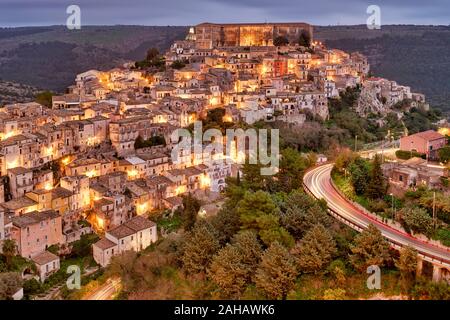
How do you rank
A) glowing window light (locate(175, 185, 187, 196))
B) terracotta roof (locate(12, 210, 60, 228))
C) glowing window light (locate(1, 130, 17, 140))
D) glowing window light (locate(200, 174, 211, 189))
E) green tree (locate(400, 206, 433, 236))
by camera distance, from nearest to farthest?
1. green tree (locate(400, 206, 433, 236))
2. terracotta roof (locate(12, 210, 60, 228))
3. glowing window light (locate(1, 130, 17, 140))
4. glowing window light (locate(175, 185, 187, 196))
5. glowing window light (locate(200, 174, 211, 189))

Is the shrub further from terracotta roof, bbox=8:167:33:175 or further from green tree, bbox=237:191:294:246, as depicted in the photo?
terracotta roof, bbox=8:167:33:175

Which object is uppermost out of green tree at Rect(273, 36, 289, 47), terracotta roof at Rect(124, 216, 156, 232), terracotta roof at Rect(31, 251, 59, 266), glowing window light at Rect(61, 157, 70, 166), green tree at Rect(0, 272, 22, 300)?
green tree at Rect(273, 36, 289, 47)

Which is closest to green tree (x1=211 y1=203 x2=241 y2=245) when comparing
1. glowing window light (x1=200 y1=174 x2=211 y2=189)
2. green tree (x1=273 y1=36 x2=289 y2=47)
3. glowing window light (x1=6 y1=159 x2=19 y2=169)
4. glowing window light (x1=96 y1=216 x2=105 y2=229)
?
glowing window light (x1=96 y1=216 x2=105 y2=229)

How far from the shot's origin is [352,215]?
17.9 metres

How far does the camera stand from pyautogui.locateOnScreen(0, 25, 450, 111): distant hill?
5544 centimetres

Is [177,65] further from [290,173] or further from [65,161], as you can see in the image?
[290,173]

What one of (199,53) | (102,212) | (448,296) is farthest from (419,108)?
(448,296)

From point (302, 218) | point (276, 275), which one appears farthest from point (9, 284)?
point (302, 218)

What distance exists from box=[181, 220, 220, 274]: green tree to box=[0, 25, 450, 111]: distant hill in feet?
111

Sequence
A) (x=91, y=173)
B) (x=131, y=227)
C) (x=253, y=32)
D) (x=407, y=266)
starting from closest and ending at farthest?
(x=407, y=266), (x=131, y=227), (x=91, y=173), (x=253, y=32)

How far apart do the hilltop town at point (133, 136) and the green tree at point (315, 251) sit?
7910mm

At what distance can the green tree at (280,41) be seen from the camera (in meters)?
47.2

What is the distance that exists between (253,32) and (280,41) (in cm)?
326

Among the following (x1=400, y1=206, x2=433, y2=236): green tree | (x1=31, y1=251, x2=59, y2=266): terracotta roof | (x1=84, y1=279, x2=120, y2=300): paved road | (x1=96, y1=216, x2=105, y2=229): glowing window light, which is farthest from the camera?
(x1=96, y1=216, x2=105, y2=229): glowing window light
